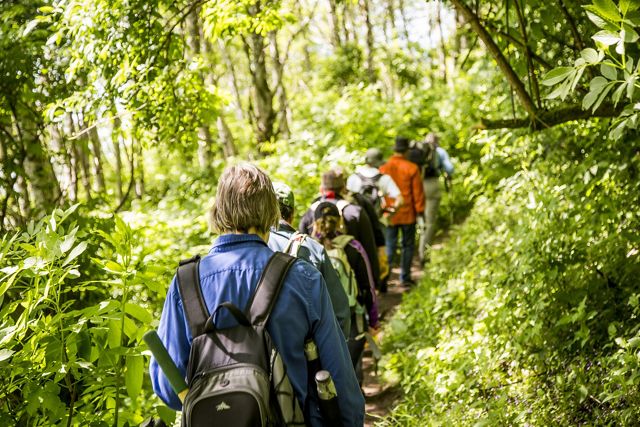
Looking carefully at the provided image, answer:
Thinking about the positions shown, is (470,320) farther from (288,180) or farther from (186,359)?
(186,359)

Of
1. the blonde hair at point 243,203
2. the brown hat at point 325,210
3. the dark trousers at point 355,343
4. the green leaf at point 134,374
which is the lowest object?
the dark trousers at point 355,343

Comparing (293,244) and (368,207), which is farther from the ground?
(293,244)

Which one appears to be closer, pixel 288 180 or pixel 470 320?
pixel 470 320

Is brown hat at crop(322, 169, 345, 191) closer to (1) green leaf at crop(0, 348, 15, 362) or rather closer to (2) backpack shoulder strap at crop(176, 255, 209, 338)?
(2) backpack shoulder strap at crop(176, 255, 209, 338)

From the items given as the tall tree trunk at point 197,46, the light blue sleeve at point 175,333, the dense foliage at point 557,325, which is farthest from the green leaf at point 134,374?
the tall tree trunk at point 197,46

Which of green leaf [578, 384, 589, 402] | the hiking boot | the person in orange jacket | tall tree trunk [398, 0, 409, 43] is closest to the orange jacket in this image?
the person in orange jacket

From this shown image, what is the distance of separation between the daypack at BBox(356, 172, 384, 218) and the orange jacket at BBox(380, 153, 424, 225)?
31.9 inches

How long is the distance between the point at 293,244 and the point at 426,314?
372cm

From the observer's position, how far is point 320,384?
2.30m

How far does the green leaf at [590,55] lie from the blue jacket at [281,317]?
125 centimetres

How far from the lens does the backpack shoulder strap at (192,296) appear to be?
7.49 ft

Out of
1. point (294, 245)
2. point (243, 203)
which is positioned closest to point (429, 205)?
point (294, 245)

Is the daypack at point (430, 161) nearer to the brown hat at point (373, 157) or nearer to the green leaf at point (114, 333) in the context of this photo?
the brown hat at point (373, 157)

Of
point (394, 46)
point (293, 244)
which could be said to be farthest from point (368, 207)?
point (394, 46)
